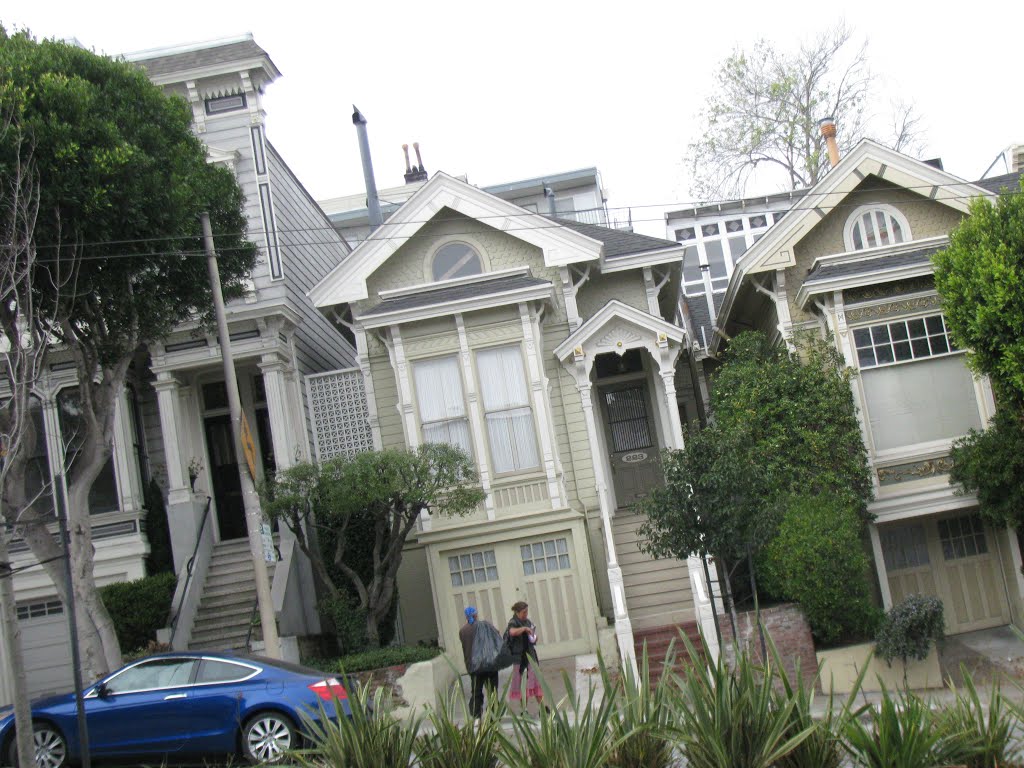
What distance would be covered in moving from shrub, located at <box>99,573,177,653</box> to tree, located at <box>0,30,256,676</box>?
127 inches

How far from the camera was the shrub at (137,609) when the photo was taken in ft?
59.3

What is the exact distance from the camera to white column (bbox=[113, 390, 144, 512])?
19984mm

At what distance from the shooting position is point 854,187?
19.0 metres

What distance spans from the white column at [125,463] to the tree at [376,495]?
16.1 feet

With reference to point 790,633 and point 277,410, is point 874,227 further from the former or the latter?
point 277,410

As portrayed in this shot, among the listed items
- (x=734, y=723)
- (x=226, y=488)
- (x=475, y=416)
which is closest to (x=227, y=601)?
(x=226, y=488)

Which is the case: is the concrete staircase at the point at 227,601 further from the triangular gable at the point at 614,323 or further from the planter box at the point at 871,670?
the planter box at the point at 871,670

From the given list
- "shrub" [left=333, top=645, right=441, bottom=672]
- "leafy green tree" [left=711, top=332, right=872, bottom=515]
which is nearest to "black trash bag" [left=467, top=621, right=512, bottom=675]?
"shrub" [left=333, top=645, right=441, bottom=672]

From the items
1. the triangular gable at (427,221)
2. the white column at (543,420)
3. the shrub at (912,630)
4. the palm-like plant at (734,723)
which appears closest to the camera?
the palm-like plant at (734,723)

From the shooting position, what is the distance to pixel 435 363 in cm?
1875

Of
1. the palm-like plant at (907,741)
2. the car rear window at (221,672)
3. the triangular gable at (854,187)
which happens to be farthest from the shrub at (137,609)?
the palm-like plant at (907,741)

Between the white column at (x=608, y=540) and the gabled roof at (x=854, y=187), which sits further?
the gabled roof at (x=854, y=187)

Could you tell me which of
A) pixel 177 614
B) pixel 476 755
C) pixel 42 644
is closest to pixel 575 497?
pixel 177 614

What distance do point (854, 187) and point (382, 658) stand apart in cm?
1098
